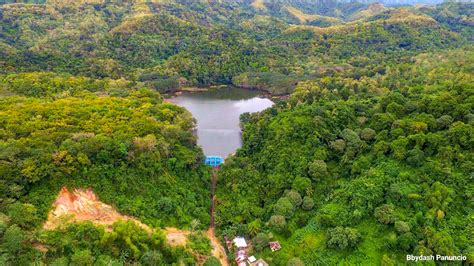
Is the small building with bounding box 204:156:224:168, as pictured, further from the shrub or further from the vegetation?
the shrub

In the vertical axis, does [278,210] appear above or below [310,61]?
below

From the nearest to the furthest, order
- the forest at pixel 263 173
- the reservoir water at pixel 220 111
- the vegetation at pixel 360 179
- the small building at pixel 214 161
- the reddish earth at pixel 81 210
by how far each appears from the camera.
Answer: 1. the forest at pixel 263 173
2. the reddish earth at pixel 81 210
3. the vegetation at pixel 360 179
4. the small building at pixel 214 161
5. the reservoir water at pixel 220 111

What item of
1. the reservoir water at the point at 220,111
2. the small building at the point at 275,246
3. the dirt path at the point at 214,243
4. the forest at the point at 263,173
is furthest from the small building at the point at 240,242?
the reservoir water at the point at 220,111

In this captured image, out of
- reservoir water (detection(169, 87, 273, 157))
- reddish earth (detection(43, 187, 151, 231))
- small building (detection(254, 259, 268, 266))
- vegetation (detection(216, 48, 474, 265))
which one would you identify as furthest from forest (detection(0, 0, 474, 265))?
reservoir water (detection(169, 87, 273, 157))

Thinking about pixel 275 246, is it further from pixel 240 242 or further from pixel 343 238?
pixel 343 238

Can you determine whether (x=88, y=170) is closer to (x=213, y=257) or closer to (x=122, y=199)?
(x=122, y=199)

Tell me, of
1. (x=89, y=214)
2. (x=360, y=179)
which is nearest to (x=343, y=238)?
(x=360, y=179)

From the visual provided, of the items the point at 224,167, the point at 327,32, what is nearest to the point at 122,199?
the point at 224,167

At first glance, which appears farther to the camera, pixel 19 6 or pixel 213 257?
pixel 19 6

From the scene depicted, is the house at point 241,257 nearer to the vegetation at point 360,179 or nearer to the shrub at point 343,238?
the vegetation at point 360,179
